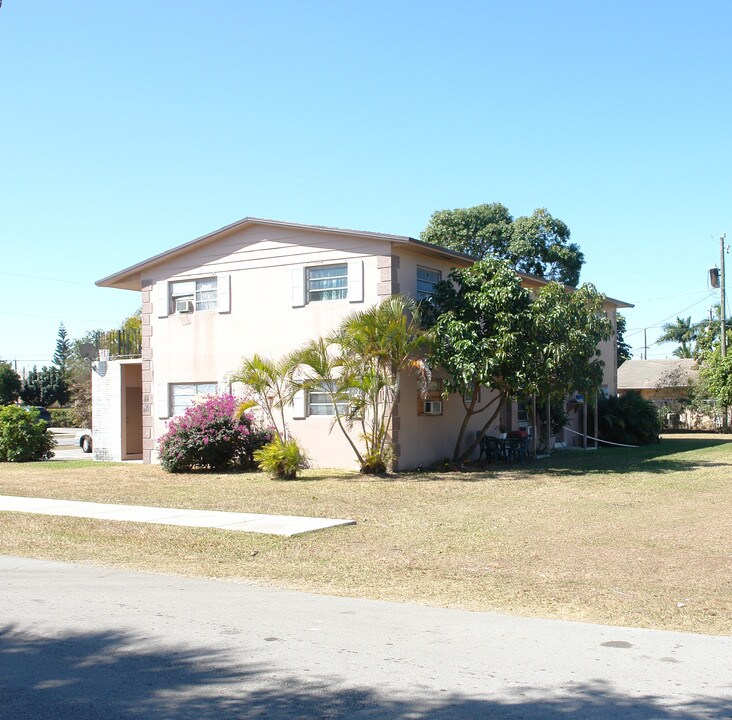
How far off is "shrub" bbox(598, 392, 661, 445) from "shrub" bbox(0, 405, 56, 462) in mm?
18795

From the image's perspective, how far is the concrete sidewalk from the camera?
494 inches

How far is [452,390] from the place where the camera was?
20234 mm

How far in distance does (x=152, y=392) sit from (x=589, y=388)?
1191 centimetres

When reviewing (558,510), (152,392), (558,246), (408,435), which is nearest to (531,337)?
(408,435)

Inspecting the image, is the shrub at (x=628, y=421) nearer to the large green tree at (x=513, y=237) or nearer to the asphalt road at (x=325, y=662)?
the large green tree at (x=513, y=237)

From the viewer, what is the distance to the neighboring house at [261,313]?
21.2 m

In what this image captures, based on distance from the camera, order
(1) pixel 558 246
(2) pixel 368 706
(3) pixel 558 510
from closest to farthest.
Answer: (2) pixel 368 706 < (3) pixel 558 510 < (1) pixel 558 246

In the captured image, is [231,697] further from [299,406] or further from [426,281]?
[426,281]

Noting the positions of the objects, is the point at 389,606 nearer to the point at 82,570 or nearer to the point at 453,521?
the point at 82,570

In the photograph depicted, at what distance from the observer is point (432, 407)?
22.1 meters

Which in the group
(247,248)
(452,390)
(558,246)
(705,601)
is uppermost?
(558,246)

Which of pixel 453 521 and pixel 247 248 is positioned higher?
pixel 247 248

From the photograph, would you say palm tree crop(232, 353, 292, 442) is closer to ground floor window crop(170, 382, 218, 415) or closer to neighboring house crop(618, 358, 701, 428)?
ground floor window crop(170, 382, 218, 415)

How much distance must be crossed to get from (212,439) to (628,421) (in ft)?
53.7
